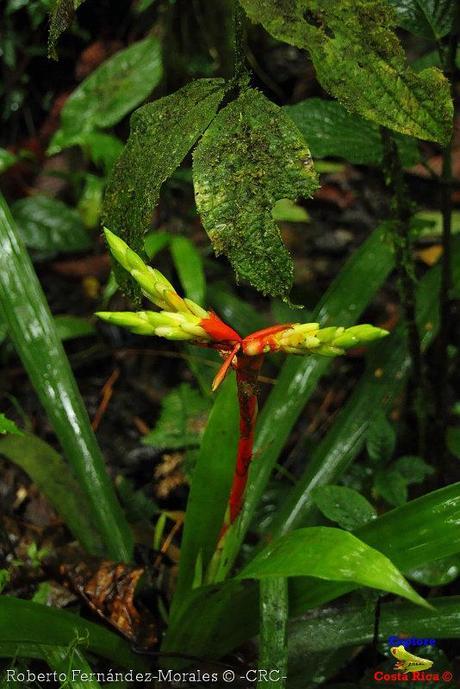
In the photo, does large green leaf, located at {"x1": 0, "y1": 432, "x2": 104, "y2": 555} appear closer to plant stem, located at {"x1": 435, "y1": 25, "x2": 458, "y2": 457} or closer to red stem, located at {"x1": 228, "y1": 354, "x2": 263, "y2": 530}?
red stem, located at {"x1": 228, "y1": 354, "x2": 263, "y2": 530}

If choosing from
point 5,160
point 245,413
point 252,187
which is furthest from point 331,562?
point 5,160

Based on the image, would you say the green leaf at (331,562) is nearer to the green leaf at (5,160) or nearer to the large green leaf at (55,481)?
the large green leaf at (55,481)

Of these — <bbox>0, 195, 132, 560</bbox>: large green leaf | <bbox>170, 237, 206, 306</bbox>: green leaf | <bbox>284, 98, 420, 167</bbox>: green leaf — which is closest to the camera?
A: <bbox>284, 98, 420, 167</bbox>: green leaf

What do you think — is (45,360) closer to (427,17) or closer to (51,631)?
(51,631)

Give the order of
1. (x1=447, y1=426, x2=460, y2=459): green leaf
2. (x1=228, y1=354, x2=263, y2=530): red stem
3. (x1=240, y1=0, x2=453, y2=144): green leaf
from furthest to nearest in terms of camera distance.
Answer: (x1=447, y1=426, x2=460, y2=459): green leaf
(x1=228, y1=354, x2=263, y2=530): red stem
(x1=240, y1=0, x2=453, y2=144): green leaf

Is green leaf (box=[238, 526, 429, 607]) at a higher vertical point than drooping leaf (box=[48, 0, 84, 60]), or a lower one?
lower

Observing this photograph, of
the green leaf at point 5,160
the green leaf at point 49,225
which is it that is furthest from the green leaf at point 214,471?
the green leaf at point 5,160

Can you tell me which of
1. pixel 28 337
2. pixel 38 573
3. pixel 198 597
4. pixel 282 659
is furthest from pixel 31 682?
pixel 28 337

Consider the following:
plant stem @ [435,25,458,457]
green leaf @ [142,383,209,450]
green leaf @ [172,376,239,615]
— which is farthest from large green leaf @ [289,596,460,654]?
green leaf @ [142,383,209,450]
